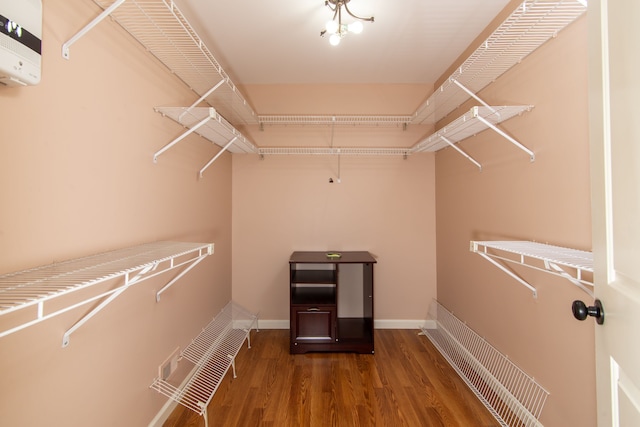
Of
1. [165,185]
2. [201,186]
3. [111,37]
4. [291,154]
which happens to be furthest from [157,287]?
[291,154]

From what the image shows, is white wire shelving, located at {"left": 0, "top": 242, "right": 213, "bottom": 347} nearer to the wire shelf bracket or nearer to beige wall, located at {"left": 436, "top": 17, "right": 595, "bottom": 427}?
the wire shelf bracket

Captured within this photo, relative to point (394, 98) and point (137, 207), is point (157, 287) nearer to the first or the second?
point (137, 207)

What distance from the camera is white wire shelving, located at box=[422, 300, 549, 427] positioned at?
1.63 m

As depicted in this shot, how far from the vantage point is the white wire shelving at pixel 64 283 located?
662 mm

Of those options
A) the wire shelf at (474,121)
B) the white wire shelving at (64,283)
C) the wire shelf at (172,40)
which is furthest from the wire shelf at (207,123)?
the wire shelf at (474,121)

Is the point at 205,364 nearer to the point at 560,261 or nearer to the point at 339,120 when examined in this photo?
the point at 560,261

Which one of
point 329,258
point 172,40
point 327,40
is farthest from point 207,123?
point 329,258

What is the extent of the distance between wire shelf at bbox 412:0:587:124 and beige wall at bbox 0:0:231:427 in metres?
1.88

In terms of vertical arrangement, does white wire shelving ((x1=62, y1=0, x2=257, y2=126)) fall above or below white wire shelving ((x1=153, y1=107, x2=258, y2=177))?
above

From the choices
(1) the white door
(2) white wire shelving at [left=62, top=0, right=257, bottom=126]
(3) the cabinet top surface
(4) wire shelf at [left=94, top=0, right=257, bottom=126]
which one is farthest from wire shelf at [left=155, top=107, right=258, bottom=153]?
(1) the white door

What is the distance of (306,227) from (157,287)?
1679 millimetres

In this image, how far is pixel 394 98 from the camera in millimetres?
3092

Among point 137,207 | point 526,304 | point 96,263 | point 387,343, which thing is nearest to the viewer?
point 96,263

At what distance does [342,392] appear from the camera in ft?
6.77
